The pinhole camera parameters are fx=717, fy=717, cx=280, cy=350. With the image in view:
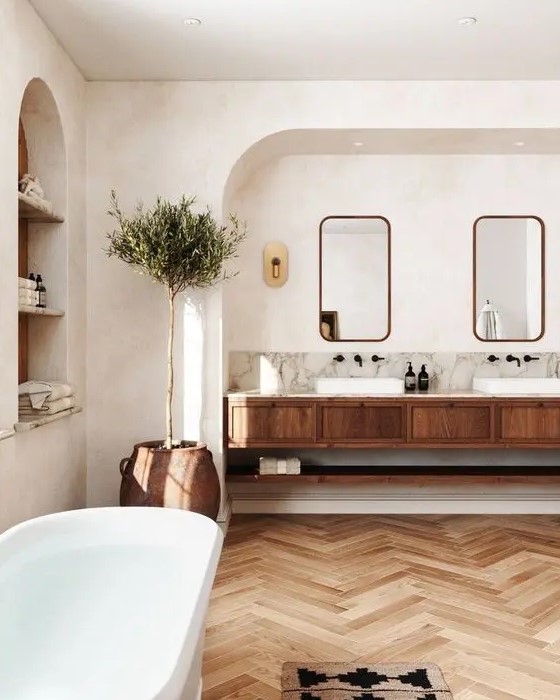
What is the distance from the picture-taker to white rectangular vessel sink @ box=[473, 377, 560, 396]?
15.4 ft

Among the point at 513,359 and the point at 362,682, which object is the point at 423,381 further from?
the point at 362,682

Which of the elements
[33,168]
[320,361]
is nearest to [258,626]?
[320,361]

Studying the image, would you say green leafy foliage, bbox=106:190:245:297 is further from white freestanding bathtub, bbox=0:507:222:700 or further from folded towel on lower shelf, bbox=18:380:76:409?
white freestanding bathtub, bbox=0:507:222:700

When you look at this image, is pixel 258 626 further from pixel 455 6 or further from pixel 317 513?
pixel 455 6

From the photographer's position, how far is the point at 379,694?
8.14 ft

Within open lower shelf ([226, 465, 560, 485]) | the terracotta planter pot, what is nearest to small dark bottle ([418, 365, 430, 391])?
open lower shelf ([226, 465, 560, 485])

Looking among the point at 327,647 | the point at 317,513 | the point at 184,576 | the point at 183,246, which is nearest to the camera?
the point at 184,576

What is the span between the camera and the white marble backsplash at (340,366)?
5121 mm

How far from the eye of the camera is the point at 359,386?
4902 millimetres

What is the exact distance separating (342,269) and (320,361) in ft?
2.23

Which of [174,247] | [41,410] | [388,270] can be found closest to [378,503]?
[388,270]

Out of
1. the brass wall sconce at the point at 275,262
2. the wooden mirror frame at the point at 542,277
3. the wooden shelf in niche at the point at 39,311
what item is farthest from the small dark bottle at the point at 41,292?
the wooden mirror frame at the point at 542,277

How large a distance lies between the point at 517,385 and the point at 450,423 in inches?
23.8

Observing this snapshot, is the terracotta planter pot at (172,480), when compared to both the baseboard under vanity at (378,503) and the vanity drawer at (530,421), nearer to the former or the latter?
the baseboard under vanity at (378,503)
